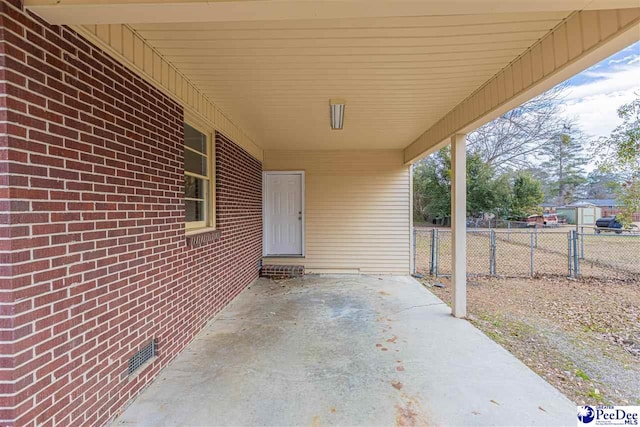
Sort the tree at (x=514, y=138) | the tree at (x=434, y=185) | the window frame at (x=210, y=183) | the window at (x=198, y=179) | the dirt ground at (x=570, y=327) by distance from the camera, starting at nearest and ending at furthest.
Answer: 1. the dirt ground at (x=570, y=327)
2. the window at (x=198, y=179)
3. the window frame at (x=210, y=183)
4. the tree at (x=514, y=138)
5. the tree at (x=434, y=185)

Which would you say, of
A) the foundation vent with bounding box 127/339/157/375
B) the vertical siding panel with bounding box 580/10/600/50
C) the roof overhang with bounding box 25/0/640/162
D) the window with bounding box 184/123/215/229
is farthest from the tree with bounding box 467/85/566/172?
the foundation vent with bounding box 127/339/157/375

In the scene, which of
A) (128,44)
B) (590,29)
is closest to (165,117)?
(128,44)

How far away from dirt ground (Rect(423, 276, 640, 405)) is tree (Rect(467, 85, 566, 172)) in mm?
12176

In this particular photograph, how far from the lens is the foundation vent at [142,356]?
2.08m

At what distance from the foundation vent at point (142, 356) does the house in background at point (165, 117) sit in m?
0.02

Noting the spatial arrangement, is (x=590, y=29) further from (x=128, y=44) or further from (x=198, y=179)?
(x=198, y=179)

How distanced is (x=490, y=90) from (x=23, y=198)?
12.1 feet

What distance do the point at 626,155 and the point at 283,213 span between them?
6856 mm

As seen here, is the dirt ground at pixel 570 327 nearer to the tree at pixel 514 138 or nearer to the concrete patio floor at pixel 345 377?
the concrete patio floor at pixel 345 377

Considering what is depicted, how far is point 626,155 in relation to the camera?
546cm

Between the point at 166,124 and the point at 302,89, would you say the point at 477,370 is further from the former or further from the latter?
the point at 166,124

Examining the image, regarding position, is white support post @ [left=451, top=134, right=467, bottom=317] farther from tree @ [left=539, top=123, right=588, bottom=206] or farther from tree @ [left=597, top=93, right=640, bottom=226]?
tree @ [left=539, top=123, right=588, bottom=206]

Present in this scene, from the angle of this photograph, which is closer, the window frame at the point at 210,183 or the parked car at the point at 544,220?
the window frame at the point at 210,183

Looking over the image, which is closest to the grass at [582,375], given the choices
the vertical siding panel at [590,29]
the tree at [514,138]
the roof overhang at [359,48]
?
the roof overhang at [359,48]
